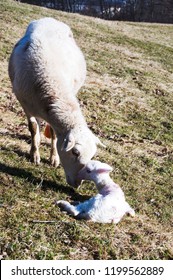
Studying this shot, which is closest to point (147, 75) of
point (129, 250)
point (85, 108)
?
point (85, 108)

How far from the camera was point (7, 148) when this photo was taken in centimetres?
667

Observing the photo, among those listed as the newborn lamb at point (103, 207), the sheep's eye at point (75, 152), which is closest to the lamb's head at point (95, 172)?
the newborn lamb at point (103, 207)

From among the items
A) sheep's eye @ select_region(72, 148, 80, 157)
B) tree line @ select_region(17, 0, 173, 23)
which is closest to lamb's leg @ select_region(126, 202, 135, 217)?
sheep's eye @ select_region(72, 148, 80, 157)

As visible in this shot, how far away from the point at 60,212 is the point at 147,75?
915 centimetres

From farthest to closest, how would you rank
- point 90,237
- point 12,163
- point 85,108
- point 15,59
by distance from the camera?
point 85,108 < point 15,59 < point 12,163 < point 90,237

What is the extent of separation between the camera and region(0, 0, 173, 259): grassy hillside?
15.0 ft

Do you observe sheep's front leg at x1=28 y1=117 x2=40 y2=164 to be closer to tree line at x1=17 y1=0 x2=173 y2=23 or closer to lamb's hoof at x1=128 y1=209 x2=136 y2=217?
lamb's hoof at x1=128 y1=209 x2=136 y2=217

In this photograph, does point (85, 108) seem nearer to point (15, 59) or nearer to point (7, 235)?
point (15, 59)

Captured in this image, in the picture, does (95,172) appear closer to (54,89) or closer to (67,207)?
(67,207)

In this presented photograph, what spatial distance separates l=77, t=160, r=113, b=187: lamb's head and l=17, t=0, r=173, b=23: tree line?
1465 inches

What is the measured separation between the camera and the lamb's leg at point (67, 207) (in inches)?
197

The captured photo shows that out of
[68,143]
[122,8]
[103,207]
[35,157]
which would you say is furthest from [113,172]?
[122,8]

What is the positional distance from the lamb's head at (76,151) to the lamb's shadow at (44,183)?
0.41 ft

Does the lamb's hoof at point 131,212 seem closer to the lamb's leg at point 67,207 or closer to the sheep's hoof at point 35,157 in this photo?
the lamb's leg at point 67,207
